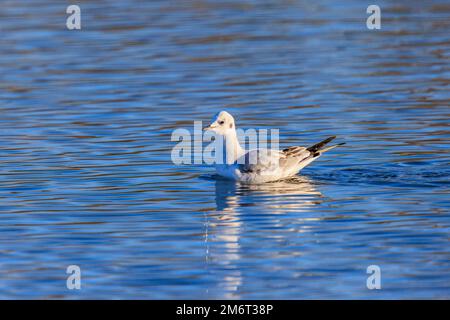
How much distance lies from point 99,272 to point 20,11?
71.6 ft

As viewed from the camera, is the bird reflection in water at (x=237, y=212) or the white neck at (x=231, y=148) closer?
the bird reflection in water at (x=237, y=212)

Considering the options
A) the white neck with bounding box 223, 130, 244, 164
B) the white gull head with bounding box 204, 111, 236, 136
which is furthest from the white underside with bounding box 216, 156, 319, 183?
the white gull head with bounding box 204, 111, 236, 136

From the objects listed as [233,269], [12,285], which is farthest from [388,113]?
[12,285]

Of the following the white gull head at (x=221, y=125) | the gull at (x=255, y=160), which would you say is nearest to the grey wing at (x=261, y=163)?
the gull at (x=255, y=160)

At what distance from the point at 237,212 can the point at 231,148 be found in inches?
75.2

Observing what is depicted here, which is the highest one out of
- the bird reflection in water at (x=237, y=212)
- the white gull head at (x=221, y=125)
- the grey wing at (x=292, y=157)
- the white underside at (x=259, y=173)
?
the white gull head at (x=221, y=125)

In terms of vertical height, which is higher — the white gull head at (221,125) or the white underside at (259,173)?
the white gull head at (221,125)

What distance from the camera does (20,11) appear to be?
104 feet

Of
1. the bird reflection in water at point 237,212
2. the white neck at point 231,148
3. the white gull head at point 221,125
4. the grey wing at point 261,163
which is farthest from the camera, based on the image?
the white gull head at point 221,125

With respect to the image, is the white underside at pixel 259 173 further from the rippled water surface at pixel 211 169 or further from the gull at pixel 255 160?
the rippled water surface at pixel 211 169

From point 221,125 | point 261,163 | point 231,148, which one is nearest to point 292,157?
point 261,163

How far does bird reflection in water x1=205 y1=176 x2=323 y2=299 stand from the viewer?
11.1 m

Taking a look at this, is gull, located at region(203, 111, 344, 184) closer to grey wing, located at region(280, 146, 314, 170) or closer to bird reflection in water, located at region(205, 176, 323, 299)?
grey wing, located at region(280, 146, 314, 170)

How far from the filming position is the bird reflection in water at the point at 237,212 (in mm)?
11086
